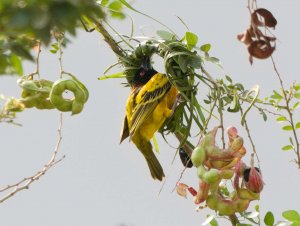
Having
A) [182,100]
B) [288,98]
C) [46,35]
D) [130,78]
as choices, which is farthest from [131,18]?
[46,35]

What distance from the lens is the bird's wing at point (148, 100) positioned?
2080 mm

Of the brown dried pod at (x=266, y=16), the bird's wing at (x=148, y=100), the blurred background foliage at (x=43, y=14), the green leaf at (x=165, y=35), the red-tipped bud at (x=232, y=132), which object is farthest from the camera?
the bird's wing at (x=148, y=100)

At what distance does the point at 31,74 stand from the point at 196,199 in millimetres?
622

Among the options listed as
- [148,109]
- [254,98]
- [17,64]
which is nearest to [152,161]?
[148,109]

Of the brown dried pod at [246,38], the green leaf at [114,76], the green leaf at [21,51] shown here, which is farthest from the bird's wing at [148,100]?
the green leaf at [21,51]

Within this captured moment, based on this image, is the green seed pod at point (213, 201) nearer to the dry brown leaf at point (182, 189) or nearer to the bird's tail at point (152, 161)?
the dry brown leaf at point (182, 189)

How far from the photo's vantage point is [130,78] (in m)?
2.17

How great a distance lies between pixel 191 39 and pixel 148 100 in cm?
33

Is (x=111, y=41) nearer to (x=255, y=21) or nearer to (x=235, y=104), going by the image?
(x=235, y=104)

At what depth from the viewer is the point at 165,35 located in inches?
77.5

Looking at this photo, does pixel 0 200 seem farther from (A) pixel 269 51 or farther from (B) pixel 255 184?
(A) pixel 269 51

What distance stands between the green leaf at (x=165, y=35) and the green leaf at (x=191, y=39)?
0.08 m

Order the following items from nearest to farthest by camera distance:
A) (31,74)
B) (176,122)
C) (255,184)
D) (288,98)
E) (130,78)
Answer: (255,184) < (31,74) < (288,98) < (176,122) < (130,78)

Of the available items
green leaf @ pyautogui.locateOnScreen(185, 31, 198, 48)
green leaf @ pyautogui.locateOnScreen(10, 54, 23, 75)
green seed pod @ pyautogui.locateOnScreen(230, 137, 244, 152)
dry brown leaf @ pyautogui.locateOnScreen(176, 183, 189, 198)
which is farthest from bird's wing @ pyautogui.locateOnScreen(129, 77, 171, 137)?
green leaf @ pyautogui.locateOnScreen(10, 54, 23, 75)
